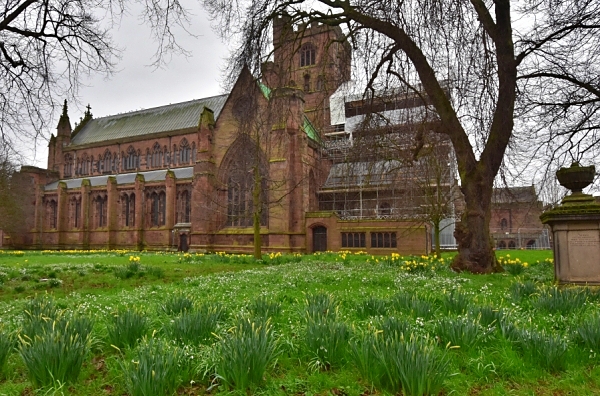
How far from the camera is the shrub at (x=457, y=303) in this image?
5.10m

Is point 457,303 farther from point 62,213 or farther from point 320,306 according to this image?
point 62,213

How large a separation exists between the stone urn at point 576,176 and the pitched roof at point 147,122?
33137mm

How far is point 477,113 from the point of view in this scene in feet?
27.8

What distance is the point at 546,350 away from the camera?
3.45 meters

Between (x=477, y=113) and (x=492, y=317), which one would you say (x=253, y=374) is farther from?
(x=477, y=113)

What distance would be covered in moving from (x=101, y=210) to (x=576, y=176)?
134 ft

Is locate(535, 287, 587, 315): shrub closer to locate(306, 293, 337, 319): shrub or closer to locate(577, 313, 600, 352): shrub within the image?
locate(577, 313, 600, 352): shrub

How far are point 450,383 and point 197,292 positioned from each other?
555 cm

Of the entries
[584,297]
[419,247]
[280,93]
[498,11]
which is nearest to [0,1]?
[280,93]

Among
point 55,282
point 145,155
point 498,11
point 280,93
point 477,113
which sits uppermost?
point 145,155

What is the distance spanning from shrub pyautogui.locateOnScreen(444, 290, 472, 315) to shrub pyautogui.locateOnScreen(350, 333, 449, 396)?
2025 millimetres

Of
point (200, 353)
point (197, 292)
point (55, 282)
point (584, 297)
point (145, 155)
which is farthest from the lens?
point (145, 155)

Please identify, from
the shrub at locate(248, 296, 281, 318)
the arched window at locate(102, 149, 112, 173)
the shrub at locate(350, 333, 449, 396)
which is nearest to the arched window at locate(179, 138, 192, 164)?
the arched window at locate(102, 149, 112, 173)

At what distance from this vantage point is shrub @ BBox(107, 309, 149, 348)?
402cm
